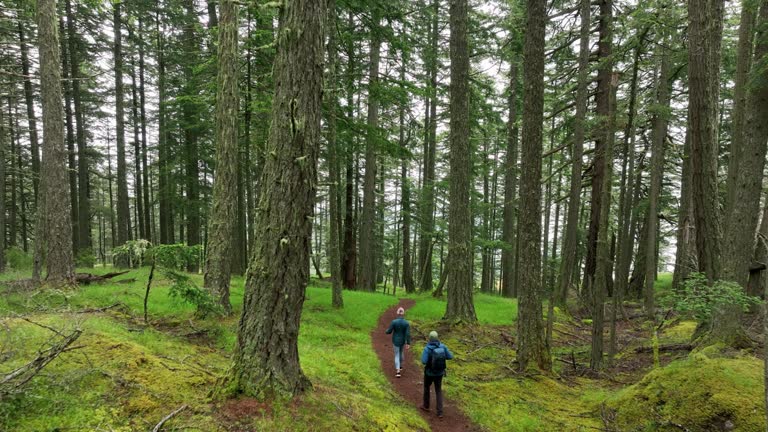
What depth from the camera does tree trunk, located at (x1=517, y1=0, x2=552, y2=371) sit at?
8008 mm

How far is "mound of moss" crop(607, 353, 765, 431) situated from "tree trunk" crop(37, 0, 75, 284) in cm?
1339

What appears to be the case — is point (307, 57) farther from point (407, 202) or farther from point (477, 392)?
point (407, 202)

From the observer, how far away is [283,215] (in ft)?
15.6

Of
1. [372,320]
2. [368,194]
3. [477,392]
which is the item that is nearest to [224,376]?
[477,392]

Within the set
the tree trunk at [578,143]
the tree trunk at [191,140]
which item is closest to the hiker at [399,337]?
the tree trunk at [578,143]

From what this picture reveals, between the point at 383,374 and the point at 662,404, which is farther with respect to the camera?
the point at 383,374

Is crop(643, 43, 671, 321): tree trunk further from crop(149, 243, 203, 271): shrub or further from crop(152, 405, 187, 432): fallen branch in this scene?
crop(152, 405, 187, 432): fallen branch

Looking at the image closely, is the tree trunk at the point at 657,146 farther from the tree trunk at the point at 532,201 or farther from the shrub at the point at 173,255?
the shrub at the point at 173,255

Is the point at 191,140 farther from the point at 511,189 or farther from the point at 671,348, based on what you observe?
the point at 671,348

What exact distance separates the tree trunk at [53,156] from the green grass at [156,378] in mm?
1263

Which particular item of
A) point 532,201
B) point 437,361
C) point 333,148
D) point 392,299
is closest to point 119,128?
point 333,148

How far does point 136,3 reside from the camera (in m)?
18.9

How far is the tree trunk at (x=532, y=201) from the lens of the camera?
8.01 m

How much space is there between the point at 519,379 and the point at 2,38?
2672cm
